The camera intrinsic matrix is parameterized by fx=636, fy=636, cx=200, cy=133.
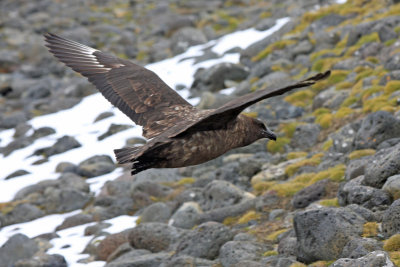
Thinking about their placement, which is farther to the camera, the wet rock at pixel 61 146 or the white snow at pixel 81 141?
the wet rock at pixel 61 146

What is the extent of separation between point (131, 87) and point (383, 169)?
3.39 meters

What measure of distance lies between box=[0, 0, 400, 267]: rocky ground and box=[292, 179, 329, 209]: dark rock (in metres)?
0.02

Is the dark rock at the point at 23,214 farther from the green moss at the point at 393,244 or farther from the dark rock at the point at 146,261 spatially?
the green moss at the point at 393,244

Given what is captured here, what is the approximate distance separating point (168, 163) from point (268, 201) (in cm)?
406

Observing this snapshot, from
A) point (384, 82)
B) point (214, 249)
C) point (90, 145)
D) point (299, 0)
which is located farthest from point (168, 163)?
point (299, 0)

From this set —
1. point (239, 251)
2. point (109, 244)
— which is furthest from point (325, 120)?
point (239, 251)

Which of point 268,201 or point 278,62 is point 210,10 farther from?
point 268,201

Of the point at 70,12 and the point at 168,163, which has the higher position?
the point at 70,12

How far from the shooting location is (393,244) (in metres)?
6.52

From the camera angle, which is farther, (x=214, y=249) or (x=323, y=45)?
(x=323, y=45)

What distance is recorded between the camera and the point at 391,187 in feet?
24.7

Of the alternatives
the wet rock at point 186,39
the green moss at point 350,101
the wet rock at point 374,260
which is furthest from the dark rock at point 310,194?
the wet rock at point 186,39

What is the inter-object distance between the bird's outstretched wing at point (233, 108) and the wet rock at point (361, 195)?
215 centimetres

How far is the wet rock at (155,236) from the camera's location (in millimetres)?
10156
